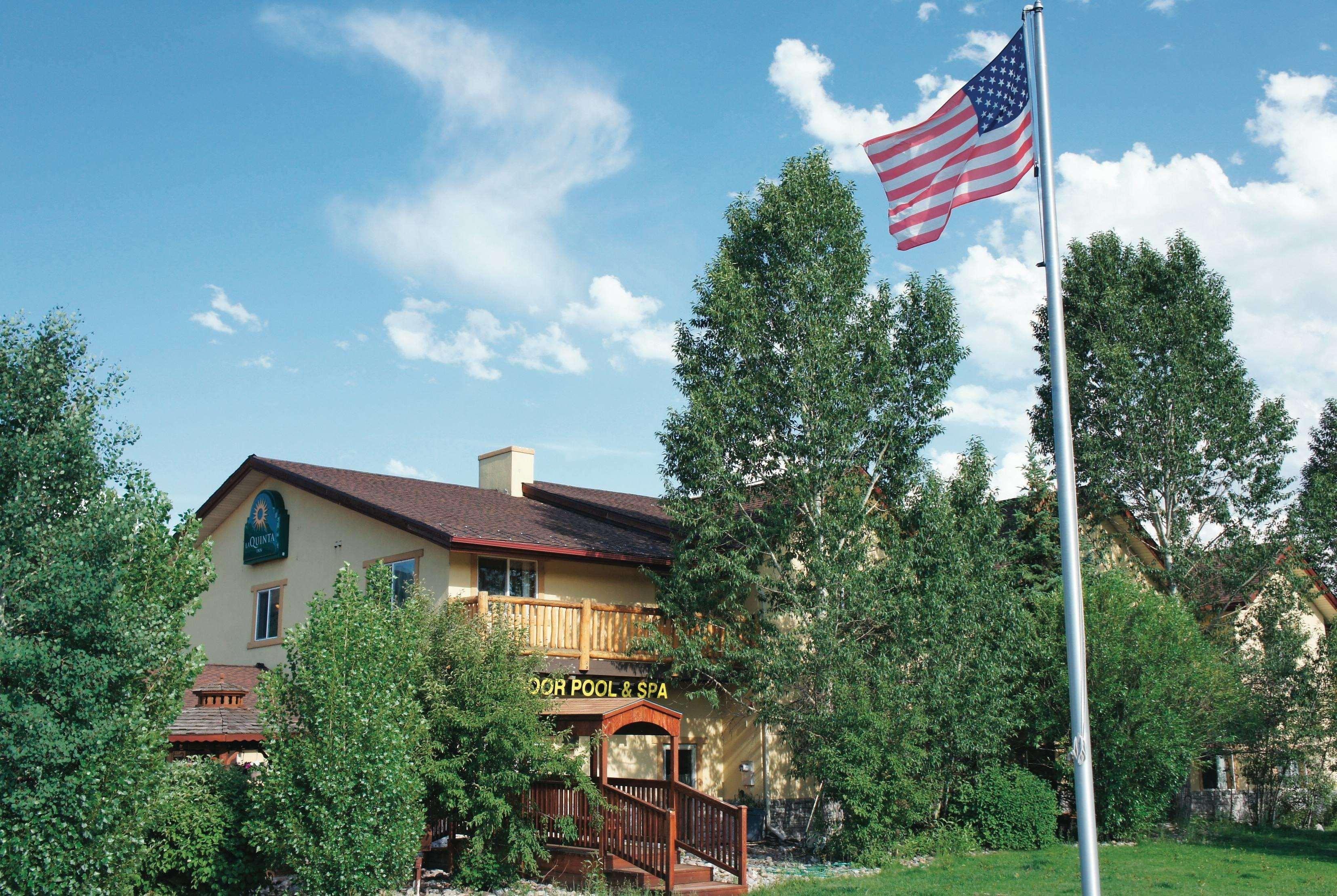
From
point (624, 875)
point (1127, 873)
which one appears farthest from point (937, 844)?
point (624, 875)

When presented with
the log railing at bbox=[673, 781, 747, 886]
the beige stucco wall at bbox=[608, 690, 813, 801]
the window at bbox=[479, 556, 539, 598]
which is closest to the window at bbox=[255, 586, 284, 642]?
the window at bbox=[479, 556, 539, 598]

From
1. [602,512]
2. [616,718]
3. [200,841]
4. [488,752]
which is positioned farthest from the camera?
[602,512]

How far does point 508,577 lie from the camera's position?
22.0 meters

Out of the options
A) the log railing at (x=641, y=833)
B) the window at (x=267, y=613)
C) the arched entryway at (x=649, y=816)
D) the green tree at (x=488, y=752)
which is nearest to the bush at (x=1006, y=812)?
the arched entryway at (x=649, y=816)

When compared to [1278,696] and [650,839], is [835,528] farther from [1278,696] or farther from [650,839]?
[1278,696]

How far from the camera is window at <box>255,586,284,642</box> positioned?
25.8m

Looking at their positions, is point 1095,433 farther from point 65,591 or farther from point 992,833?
point 65,591

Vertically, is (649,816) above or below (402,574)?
below

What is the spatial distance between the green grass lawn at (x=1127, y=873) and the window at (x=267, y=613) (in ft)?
46.9

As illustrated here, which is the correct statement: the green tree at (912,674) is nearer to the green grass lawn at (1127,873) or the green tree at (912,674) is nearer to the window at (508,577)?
the green grass lawn at (1127,873)

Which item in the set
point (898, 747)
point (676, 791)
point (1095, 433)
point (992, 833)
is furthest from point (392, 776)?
point (1095, 433)

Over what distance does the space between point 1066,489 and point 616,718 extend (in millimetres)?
9169

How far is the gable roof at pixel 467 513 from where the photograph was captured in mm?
21484

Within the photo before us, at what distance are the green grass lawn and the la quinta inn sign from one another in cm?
1488
